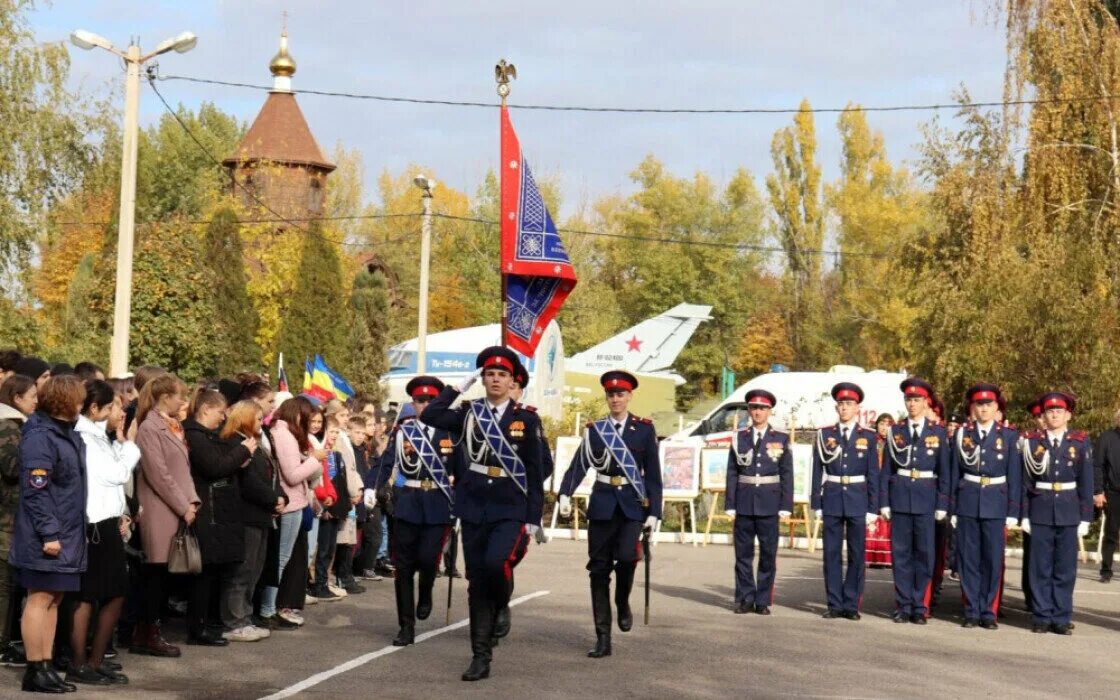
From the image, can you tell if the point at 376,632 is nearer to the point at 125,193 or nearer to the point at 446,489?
the point at 446,489

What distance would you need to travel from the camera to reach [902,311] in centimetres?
6681

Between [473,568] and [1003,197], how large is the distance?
2177cm

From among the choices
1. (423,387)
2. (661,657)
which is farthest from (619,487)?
(423,387)

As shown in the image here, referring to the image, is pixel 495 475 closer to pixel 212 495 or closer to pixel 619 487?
pixel 619 487

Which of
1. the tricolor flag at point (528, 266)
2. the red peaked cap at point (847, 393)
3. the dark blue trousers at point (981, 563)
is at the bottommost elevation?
the dark blue trousers at point (981, 563)

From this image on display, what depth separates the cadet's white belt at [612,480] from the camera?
12.5 m

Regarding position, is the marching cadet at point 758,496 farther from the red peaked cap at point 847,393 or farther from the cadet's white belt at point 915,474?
the cadet's white belt at point 915,474

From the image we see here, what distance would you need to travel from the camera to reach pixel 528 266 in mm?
17344

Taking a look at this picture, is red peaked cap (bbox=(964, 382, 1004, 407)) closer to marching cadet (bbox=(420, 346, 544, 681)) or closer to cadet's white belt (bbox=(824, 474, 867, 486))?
cadet's white belt (bbox=(824, 474, 867, 486))

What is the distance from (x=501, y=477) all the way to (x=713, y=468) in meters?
15.2

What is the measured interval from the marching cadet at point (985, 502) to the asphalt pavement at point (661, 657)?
32 centimetres

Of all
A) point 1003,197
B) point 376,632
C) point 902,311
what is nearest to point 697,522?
point 1003,197

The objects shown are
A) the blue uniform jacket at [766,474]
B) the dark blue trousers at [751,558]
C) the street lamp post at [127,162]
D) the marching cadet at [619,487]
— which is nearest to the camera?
the marching cadet at [619,487]

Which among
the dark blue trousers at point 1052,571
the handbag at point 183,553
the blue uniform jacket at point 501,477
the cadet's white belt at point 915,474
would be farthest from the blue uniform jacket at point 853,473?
the handbag at point 183,553
